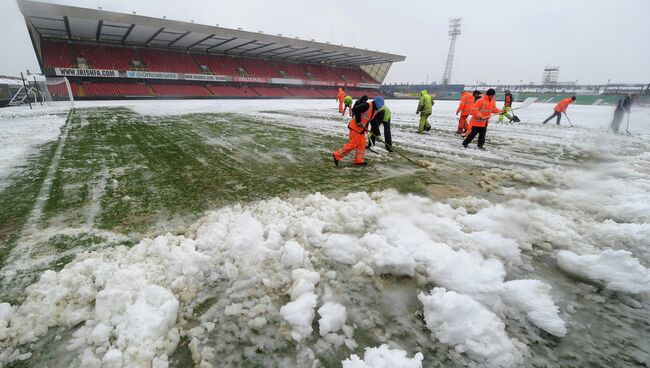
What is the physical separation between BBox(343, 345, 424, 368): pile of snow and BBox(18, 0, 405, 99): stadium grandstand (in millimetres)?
31604

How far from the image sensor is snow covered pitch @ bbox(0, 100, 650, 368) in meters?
1.68

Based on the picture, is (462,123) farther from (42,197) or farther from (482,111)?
(42,197)

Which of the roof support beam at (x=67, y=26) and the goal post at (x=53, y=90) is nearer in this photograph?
the goal post at (x=53, y=90)

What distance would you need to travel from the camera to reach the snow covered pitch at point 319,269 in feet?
5.50

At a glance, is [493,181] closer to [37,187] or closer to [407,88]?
[37,187]

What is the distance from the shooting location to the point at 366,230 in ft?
9.66

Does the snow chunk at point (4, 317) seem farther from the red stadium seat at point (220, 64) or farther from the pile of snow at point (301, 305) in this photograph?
the red stadium seat at point (220, 64)

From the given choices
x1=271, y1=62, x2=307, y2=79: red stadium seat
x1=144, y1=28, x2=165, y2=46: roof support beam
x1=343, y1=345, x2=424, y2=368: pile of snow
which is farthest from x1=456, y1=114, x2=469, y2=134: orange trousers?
x1=271, y1=62, x2=307, y2=79: red stadium seat

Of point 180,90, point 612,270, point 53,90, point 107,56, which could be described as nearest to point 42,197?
point 612,270

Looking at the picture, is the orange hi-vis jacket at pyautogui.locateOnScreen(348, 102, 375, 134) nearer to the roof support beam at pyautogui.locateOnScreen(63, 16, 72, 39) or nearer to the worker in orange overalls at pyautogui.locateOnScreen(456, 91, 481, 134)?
the worker in orange overalls at pyautogui.locateOnScreen(456, 91, 481, 134)

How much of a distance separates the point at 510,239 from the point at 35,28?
130 ft

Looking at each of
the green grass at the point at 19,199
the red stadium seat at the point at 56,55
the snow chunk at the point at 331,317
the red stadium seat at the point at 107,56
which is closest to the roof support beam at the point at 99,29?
the red stadium seat at the point at 107,56

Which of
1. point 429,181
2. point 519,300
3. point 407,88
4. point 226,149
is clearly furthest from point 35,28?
point 407,88

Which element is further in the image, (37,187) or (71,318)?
(37,187)
